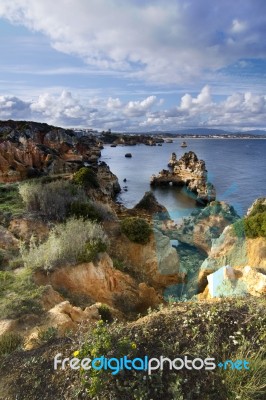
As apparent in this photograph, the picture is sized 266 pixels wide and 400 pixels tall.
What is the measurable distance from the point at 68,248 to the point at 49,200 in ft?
18.8

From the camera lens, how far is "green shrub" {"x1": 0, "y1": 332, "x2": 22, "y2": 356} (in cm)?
576

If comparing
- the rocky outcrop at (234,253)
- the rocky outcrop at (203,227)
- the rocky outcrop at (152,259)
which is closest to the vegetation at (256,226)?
the rocky outcrop at (234,253)

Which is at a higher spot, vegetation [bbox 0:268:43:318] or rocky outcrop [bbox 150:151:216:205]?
vegetation [bbox 0:268:43:318]

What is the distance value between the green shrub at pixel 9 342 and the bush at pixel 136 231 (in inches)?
378

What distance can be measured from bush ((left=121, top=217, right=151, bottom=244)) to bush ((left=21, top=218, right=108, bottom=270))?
10.2 feet

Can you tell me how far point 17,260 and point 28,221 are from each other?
171 inches

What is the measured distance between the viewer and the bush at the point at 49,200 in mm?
15756

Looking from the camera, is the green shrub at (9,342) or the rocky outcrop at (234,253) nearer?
the green shrub at (9,342)

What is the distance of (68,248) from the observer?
36.5 ft

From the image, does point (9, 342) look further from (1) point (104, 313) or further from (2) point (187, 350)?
(2) point (187, 350)

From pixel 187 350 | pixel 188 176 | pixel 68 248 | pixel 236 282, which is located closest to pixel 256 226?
pixel 236 282

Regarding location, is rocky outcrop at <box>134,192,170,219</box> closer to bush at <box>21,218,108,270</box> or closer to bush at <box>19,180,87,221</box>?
Answer: bush at <box>19,180,87,221</box>

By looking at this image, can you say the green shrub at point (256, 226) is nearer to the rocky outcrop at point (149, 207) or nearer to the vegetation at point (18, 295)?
the vegetation at point (18, 295)

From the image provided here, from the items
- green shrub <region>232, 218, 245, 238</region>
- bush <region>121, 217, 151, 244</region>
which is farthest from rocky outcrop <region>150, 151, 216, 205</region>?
bush <region>121, 217, 151, 244</region>
